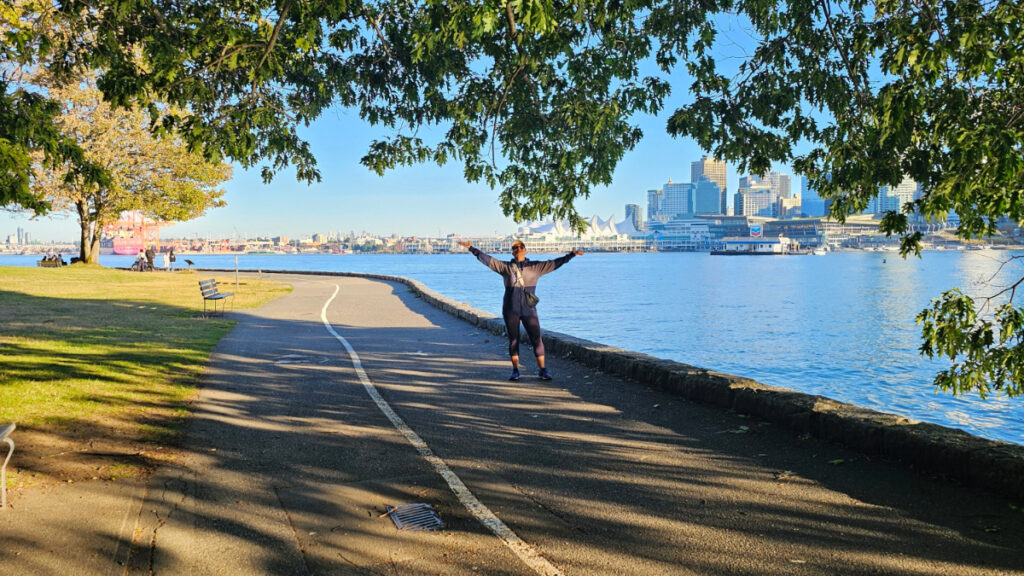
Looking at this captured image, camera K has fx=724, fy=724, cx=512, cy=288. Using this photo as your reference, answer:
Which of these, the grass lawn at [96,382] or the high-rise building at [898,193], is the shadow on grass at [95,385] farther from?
the high-rise building at [898,193]

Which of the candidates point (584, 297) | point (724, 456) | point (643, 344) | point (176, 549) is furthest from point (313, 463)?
point (584, 297)

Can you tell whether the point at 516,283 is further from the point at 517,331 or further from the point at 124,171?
the point at 124,171

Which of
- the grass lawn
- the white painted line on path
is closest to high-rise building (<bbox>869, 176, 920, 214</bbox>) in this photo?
the white painted line on path

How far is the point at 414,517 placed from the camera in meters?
4.88

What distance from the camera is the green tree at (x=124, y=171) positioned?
37.8 m

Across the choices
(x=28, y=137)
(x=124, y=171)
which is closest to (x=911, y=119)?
(x=28, y=137)

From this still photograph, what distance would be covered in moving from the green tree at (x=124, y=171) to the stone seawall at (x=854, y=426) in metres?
36.1

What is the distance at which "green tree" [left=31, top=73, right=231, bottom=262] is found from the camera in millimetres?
37844

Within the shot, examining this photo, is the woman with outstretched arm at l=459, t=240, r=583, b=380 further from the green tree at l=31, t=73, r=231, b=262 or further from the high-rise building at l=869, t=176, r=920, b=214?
the green tree at l=31, t=73, r=231, b=262

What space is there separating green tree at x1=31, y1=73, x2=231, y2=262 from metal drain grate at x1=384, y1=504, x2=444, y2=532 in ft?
125

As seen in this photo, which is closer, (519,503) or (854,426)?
(519,503)

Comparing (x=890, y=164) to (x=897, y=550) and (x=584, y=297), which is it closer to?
(x=897, y=550)

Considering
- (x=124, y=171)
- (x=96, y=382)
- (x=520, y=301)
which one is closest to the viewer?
(x=96, y=382)

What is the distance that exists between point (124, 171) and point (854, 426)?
43.5 meters
